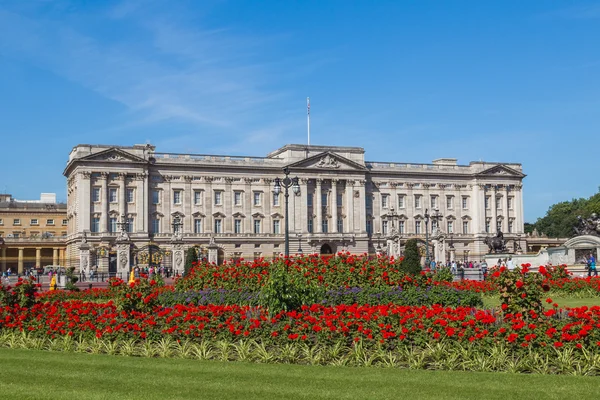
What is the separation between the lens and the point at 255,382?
36.7 ft

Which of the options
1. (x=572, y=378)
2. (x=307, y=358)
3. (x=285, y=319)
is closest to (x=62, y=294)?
(x=285, y=319)

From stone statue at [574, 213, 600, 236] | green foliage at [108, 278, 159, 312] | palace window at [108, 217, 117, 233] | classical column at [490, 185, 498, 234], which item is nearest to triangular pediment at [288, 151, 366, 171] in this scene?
classical column at [490, 185, 498, 234]

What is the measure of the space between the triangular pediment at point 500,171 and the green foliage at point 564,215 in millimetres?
24897

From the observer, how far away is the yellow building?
3260 inches

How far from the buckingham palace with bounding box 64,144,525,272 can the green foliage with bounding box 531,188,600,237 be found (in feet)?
85.9

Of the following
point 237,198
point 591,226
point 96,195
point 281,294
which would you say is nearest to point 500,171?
point 237,198

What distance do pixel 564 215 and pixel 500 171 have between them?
36262mm

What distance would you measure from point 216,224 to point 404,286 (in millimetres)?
61012

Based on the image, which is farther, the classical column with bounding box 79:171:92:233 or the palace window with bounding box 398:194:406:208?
the palace window with bounding box 398:194:406:208

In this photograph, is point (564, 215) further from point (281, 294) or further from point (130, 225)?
point (281, 294)

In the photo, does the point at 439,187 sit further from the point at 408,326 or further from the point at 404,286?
the point at 408,326

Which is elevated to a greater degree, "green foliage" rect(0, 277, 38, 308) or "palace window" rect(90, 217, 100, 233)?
"palace window" rect(90, 217, 100, 233)

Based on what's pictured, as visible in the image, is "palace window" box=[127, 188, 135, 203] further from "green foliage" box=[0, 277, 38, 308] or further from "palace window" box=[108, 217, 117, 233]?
"green foliage" box=[0, 277, 38, 308]

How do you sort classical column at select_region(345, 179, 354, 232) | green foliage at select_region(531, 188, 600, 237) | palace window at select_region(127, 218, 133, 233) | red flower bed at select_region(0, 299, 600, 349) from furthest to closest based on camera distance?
green foliage at select_region(531, 188, 600, 237)
classical column at select_region(345, 179, 354, 232)
palace window at select_region(127, 218, 133, 233)
red flower bed at select_region(0, 299, 600, 349)
